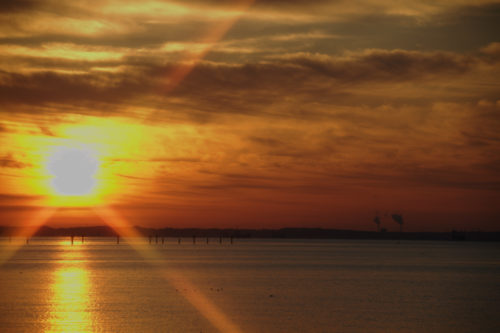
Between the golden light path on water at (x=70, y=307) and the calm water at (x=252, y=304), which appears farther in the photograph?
the calm water at (x=252, y=304)

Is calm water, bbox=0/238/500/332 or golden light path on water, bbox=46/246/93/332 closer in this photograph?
golden light path on water, bbox=46/246/93/332

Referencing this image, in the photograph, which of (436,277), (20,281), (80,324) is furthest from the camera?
(436,277)

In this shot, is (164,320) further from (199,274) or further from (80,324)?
(199,274)

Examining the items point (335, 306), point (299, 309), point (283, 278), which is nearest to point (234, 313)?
point (299, 309)

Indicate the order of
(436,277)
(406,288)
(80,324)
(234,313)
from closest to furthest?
(80,324)
(234,313)
(406,288)
(436,277)

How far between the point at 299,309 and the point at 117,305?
45.3ft

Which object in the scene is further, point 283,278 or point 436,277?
point 436,277

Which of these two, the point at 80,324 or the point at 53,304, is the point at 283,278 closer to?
the point at 53,304

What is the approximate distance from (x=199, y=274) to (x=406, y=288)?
1193 inches

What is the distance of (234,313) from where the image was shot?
1849 inches

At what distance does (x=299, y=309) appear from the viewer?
161 feet

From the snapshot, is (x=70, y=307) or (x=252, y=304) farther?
(x=252, y=304)

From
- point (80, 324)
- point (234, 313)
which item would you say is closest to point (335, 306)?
point (234, 313)

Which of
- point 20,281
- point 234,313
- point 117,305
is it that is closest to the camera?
point 234,313
